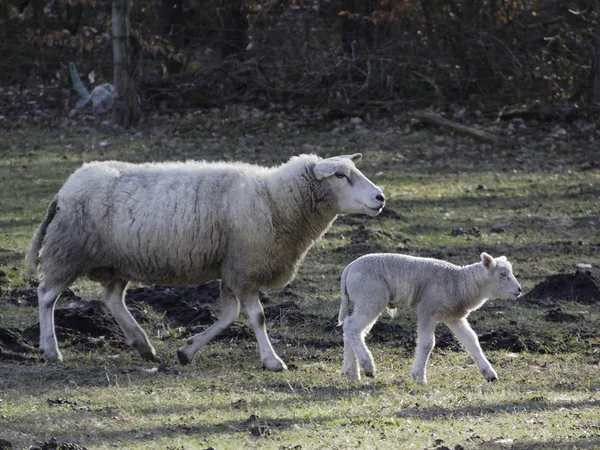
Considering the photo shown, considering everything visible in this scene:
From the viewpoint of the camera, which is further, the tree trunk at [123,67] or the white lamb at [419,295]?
the tree trunk at [123,67]

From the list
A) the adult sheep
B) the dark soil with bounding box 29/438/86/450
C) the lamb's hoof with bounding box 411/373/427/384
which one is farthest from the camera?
the adult sheep

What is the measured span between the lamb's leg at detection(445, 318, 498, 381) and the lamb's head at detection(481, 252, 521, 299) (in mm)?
326

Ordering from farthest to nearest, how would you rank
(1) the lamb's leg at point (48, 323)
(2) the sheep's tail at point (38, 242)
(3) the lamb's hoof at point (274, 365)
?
(2) the sheep's tail at point (38, 242), (1) the lamb's leg at point (48, 323), (3) the lamb's hoof at point (274, 365)

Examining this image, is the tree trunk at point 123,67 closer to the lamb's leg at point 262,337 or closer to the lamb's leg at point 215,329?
the lamb's leg at point 215,329

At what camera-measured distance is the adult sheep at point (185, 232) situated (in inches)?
310

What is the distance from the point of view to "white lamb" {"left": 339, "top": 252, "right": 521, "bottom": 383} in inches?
292

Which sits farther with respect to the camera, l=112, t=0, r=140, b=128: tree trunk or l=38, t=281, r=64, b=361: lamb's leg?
l=112, t=0, r=140, b=128: tree trunk

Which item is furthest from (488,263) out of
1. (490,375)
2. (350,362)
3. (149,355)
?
(149,355)

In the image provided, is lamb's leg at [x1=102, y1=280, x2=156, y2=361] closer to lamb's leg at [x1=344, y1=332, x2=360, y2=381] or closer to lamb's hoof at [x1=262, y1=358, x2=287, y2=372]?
lamb's hoof at [x1=262, y1=358, x2=287, y2=372]

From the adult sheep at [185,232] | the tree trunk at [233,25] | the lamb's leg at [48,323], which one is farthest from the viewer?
the tree trunk at [233,25]

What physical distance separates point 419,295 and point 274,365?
1125mm

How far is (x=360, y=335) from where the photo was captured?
7406 millimetres

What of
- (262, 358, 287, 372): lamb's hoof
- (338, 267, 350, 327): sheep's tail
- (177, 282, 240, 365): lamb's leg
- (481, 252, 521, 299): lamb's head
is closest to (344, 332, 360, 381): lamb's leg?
(338, 267, 350, 327): sheep's tail

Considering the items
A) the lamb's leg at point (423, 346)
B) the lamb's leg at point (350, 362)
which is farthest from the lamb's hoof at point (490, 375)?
the lamb's leg at point (350, 362)
